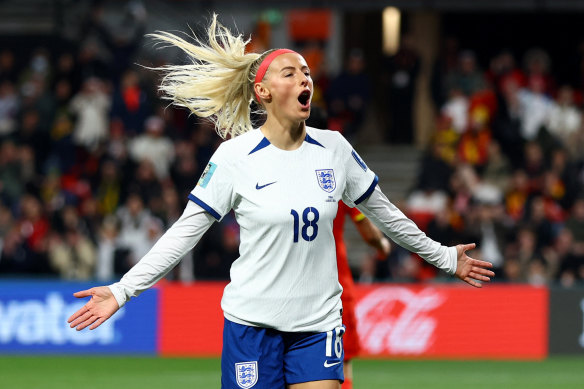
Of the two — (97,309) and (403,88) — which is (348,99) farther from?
(97,309)

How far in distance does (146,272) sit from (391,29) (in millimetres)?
16983

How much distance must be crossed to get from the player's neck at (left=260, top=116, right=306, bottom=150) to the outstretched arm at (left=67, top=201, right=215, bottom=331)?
0.48 m

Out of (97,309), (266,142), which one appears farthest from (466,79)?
(97,309)

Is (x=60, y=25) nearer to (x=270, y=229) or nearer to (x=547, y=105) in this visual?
(x=547, y=105)

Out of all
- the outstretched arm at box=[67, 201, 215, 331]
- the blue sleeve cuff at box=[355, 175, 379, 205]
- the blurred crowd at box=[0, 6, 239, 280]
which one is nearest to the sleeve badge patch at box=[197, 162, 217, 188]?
the outstretched arm at box=[67, 201, 215, 331]

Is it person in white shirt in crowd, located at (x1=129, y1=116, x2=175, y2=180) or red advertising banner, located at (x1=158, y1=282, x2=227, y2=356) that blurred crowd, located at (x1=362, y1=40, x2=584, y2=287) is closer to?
red advertising banner, located at (x1=158, y1=282, x2=227, y2=356)

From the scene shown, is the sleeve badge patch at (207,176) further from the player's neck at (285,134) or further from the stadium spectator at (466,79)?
the stadium spectator at (466,79)

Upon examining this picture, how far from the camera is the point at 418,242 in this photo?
565 cm

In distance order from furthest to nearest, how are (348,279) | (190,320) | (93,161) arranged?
1. (93,161)
2. (190,320)
3. (348,279)

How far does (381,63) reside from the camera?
22141 mm

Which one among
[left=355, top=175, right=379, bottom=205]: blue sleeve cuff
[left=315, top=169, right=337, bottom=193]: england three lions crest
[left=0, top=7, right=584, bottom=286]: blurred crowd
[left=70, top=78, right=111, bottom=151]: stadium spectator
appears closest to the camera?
[left=315, top=169, right=337, bottom=193]: england three lions crest

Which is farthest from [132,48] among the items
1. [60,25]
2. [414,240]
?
[414,240]

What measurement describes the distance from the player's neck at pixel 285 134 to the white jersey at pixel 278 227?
3 cm

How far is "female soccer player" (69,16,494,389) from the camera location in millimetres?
5168
